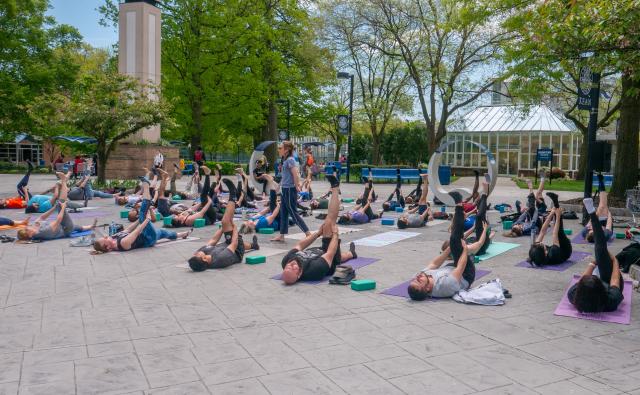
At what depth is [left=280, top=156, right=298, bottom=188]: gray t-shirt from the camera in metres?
11.0

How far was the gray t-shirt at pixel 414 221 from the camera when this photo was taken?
535 inches

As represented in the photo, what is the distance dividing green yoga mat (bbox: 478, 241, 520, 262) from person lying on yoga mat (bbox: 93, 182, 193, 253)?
6014 mm

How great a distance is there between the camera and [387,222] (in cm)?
1418

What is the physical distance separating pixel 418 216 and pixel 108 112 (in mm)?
13585

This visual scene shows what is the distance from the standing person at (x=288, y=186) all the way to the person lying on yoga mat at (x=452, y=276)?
403 cm

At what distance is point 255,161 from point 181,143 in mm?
23739

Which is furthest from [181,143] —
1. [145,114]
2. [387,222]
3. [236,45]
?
[387,222]

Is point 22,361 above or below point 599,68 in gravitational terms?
below

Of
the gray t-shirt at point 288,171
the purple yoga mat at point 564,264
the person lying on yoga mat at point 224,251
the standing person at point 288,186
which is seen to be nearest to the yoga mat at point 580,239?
the purple yoga mat at point 564,264

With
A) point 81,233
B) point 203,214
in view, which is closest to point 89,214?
Result: point 81,233

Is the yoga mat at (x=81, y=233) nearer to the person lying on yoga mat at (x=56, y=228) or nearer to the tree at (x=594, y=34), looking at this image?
the person lying on yoga mat at (x=56, y=228)

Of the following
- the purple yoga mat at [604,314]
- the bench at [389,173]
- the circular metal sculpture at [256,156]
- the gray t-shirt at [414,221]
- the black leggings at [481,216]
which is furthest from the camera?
the bench at [389,173]

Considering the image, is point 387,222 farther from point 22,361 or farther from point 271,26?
point 271,26

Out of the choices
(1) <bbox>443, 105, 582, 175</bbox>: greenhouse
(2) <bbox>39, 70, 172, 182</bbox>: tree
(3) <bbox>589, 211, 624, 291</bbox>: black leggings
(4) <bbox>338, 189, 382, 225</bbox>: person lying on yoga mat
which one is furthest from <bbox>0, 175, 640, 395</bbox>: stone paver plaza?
(1) <bbox>443, 105, 582, 175</bbox>: greenhouse
